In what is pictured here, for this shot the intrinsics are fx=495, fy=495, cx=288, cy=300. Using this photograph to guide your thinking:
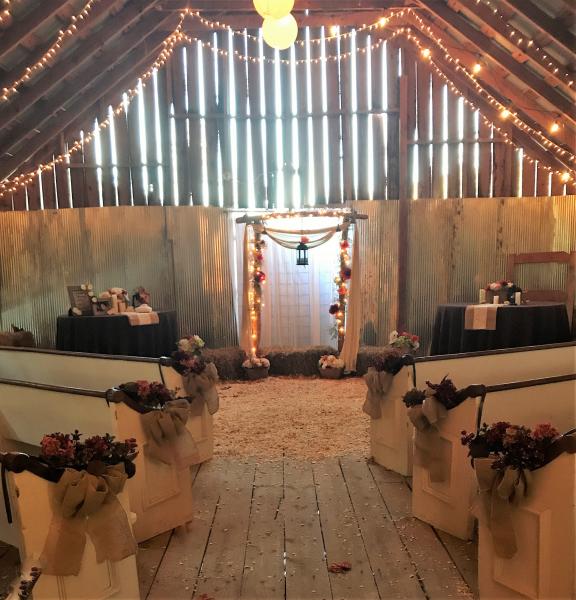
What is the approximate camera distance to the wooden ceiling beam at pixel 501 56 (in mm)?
5527

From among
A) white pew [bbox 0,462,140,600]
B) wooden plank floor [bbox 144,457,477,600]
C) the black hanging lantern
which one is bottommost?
wooden plank floor [bbox 144,457,477,600]

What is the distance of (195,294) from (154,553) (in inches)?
208

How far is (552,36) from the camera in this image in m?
4.43

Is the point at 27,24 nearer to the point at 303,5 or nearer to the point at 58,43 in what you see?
the point at 58,43

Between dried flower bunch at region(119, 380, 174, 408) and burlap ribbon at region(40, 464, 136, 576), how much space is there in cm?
71

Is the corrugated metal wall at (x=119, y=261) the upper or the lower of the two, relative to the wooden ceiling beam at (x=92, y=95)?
lower

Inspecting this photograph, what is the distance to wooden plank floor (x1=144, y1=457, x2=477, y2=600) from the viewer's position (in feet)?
7.39

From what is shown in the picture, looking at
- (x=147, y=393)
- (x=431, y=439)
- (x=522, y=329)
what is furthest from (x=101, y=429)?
(x=522, y=329)

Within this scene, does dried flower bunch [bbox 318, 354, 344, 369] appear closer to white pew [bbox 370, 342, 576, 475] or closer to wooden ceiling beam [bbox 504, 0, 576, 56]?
white pew [bbox 370, 342, 576, 475]

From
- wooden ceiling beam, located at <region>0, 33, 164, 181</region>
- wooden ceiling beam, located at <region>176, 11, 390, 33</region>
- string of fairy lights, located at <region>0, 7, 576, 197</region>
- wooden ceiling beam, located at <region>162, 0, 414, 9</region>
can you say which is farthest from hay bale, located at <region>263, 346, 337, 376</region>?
wooden ceiling beam, located at <region>176, 11, 390, 33</region>

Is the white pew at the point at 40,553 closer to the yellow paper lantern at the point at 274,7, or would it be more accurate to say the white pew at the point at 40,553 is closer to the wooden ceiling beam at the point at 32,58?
the yellow paper lantern at the point at 274,7

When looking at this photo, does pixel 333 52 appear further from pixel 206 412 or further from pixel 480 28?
pixel 206 412

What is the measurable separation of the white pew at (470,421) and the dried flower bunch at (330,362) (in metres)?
3.91

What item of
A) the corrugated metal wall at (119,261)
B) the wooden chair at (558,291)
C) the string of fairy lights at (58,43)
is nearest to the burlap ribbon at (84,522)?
the string of fairy lights at (58,43)
